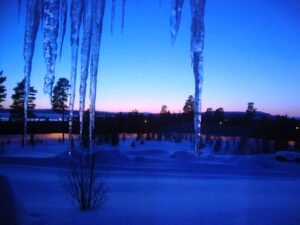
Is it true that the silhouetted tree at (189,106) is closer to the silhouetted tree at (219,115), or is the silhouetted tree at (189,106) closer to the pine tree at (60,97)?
the silhouetted tree at (219,115)

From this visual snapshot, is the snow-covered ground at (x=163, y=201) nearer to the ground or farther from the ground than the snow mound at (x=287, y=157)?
nearer to the ground

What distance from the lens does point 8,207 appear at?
5395mm

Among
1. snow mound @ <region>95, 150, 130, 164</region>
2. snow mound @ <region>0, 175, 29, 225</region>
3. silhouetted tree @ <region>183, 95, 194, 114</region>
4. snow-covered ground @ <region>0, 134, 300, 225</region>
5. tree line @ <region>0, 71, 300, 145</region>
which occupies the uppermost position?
silhouetted tree @ <region>183, 95, 194, 114</region>

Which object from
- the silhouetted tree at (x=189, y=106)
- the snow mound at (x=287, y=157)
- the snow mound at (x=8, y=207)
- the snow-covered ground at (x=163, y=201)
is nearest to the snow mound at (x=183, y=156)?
the snow-covered ground at (x=163, y=201)

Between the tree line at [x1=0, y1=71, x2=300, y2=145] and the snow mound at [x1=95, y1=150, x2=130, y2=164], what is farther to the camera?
the tree line at [x1=0, y1=71, x2=300, y2=145]

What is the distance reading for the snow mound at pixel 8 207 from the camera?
204 inches

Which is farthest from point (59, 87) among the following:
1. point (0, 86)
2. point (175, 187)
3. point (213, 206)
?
point (213, 206)

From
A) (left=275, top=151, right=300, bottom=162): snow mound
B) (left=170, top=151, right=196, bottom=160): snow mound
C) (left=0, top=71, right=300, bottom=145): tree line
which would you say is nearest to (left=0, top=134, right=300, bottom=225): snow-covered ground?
(left=170, top=151, right=196, bottom=160): snow mound

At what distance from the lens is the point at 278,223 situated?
7.07 meters

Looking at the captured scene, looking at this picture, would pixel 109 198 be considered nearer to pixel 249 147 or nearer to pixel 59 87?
pixel 249 147

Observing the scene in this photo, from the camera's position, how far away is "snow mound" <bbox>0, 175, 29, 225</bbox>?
5.19 m

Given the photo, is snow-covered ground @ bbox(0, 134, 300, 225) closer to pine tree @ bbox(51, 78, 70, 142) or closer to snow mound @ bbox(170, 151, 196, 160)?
snow mound @ bbox(170, 151, 196, 160)

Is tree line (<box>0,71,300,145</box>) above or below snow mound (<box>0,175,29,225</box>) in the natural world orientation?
above

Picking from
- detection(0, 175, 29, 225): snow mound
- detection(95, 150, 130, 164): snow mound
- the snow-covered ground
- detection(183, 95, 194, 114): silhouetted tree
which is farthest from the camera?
detection(183, 95, 194, 114): silhouetted tree
